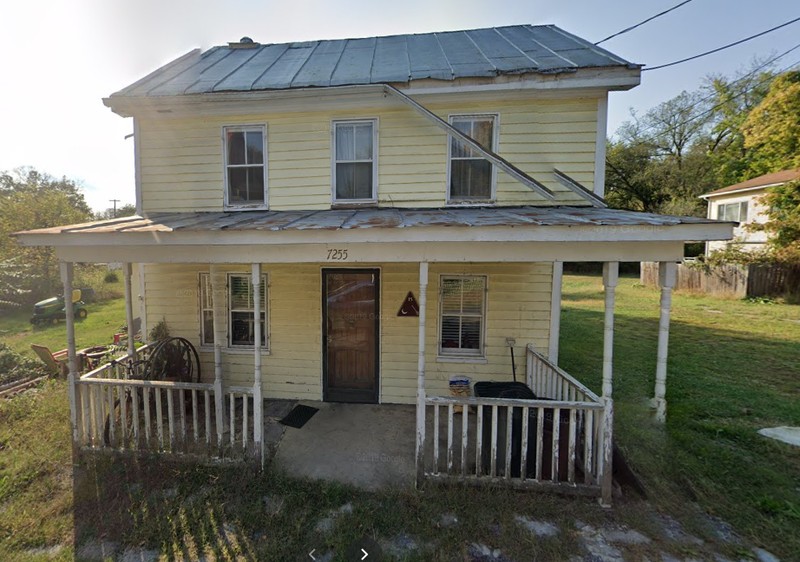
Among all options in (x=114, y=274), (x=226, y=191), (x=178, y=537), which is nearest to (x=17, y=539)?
(x=178, y=537)

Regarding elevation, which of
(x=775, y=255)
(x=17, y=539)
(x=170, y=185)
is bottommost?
(x=17, y=539)

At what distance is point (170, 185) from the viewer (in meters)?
6.04

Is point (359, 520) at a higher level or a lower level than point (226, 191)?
lower

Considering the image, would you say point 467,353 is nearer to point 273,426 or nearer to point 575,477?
point 575,477

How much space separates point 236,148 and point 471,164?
3.95 meters

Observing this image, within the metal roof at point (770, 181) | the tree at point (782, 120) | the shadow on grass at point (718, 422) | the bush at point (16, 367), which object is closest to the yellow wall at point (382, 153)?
the shadow on grass at point (718, 422)

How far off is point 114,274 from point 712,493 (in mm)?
28369

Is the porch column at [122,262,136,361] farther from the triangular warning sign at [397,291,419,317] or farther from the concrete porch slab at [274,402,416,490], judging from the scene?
the triangular warning sign at [397,291,419,317]

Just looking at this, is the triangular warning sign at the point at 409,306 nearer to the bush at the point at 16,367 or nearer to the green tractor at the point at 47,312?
the bush at the point at 16,367

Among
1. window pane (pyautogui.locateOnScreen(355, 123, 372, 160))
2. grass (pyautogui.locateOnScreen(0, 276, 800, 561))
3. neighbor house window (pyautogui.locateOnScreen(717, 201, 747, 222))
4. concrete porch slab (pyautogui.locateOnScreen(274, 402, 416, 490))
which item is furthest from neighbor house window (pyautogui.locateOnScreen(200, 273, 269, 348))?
neighbor house window (pyautogui.locateOnScreen(717, 201, 747, 222))

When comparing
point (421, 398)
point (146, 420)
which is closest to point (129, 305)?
point (146, 420)

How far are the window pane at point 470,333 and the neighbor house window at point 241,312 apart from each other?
3.41 m

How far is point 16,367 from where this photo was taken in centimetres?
709

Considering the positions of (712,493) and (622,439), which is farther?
(622,439)
